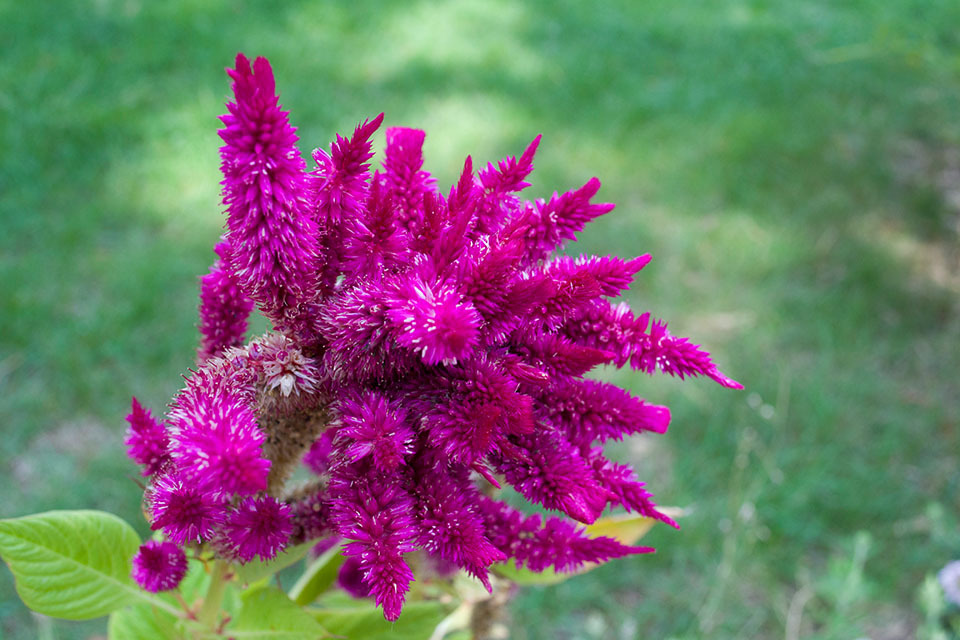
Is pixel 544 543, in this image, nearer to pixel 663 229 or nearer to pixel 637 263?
pixel 637 263

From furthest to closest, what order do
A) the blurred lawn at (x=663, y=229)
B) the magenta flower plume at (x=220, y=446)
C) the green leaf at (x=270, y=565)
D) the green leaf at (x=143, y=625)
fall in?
1. the blurred lawn at (x=663, y=229)
2. the green leaf at (x=143, y=625)
3. the green leaf at (x=270, y=565)
4. the magenta flower plume at (x=220, y=446)

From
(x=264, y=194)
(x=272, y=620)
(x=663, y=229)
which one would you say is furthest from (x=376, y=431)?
(x=663, y=229)

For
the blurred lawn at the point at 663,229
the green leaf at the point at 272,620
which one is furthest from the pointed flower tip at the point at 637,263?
the blurred lawn at the point at 663,229

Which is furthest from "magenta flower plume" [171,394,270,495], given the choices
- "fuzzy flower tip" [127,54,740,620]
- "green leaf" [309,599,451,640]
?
"green leaf" [309,599,451,640]

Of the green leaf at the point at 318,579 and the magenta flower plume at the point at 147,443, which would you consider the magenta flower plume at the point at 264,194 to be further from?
the green leaf at the point at 318,579

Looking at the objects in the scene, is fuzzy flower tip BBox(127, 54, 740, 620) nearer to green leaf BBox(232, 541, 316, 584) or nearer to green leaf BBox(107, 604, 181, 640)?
green leaf BBox(232, 541, 316, 584)

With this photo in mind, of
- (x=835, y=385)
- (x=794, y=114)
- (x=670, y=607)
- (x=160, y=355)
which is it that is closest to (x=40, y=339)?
(x=160, y=355)
